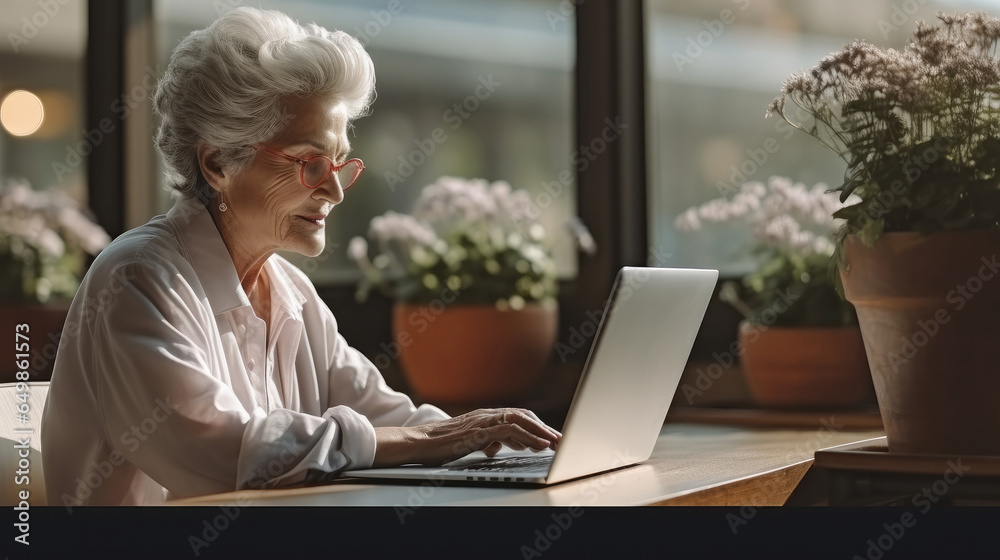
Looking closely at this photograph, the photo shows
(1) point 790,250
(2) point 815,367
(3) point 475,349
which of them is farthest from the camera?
(3) point 475,349

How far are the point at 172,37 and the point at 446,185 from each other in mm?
1173

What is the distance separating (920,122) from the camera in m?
1.49

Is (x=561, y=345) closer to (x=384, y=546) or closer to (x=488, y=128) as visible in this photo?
(x=488, y=128)

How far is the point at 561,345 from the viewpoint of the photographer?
9.68 feet

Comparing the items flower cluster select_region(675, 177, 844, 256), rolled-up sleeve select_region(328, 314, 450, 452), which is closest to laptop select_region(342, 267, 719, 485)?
rolled-up sleeve select_region(328, 314, 450, 452)

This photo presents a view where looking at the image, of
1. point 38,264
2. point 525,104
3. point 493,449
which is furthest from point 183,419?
point 525,104

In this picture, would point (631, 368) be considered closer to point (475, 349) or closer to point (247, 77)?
point (247, 77)

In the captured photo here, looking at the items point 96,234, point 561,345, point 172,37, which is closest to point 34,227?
point 96,234

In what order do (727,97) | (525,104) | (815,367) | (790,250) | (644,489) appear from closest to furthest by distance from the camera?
(644,489) → (815,367) → (790,250) → (727,97) → (525,104)

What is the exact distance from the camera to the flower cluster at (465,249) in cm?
269

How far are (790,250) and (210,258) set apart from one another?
4.83 ft

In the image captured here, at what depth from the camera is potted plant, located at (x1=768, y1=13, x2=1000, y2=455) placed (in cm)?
141

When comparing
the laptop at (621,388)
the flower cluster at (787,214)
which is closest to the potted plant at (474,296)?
the flower cluster at (787,214)

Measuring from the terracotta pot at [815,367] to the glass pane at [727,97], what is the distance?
13.6 inches
